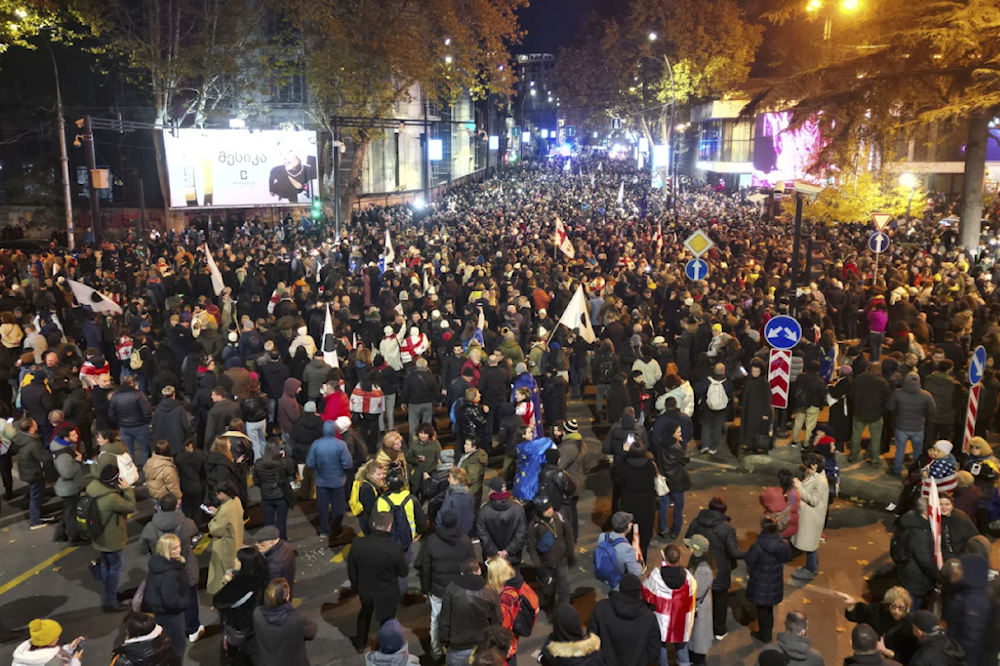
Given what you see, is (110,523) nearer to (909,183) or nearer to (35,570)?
(35,570)

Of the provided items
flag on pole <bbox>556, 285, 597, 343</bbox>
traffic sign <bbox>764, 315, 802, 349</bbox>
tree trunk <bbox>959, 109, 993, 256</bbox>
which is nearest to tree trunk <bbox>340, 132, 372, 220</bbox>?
tree trunk <bbox>959, 109, 993, 256</bbox>

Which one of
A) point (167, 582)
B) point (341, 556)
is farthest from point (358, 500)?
point (167, 582)

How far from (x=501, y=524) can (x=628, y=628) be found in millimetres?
1682

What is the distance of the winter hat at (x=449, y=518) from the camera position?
6102mm

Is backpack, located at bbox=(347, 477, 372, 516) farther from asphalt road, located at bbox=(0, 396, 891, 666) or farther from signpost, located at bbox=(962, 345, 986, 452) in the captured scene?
signpost, located at bbox=(962, 345, 986, 452)

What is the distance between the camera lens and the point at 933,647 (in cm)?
509

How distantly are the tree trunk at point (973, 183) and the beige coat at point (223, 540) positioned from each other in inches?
882

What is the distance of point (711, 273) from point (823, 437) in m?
10.6

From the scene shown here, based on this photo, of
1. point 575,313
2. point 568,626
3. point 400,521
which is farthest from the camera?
point 575,313

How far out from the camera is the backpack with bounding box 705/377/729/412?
420 inches

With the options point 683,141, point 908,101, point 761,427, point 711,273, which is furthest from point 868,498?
point 683,141

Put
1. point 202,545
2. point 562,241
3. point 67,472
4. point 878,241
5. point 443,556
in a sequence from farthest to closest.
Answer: point 562,241
point 878,241
point 202,545
point 67,472
point 443,556

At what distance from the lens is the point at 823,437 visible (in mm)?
8805

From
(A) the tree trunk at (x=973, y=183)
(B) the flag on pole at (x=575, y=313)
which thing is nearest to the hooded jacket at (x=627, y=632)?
(B) the flag on pole at (x=575, y=313)
